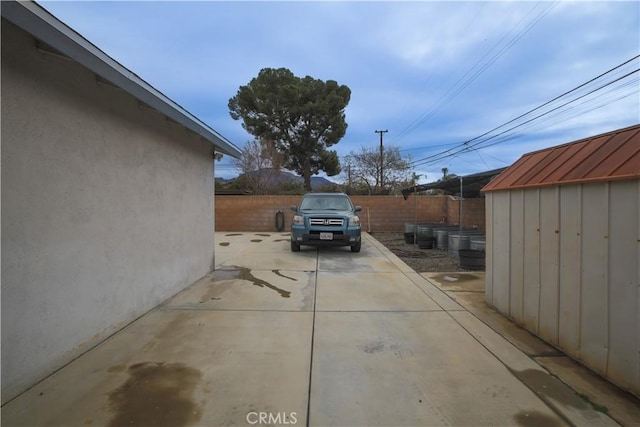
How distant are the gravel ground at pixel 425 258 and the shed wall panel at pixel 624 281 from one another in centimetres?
469

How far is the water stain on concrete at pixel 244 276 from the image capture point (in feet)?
18.1

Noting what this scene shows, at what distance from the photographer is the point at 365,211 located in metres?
16.1

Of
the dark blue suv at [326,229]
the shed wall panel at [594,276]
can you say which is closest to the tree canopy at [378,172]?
the dark blue suv at [326,229]

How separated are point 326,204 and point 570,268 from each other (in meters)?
7.31

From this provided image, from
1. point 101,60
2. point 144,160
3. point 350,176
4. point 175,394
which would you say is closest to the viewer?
point 175,394

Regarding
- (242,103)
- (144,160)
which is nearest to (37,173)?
(144,160)

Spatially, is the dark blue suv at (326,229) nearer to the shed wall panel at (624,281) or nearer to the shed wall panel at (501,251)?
the shed wall panel at (501,251)

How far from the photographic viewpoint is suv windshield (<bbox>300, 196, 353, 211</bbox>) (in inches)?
392

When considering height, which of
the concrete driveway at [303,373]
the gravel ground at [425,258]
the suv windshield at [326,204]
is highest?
the suv windshield at [326,204]

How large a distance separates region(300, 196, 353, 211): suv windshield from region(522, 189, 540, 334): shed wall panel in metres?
6.26

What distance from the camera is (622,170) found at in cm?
264

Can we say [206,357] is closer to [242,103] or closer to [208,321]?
[208,321]

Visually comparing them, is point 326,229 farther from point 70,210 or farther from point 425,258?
point 70,210

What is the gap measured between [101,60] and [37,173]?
1.03 meters
